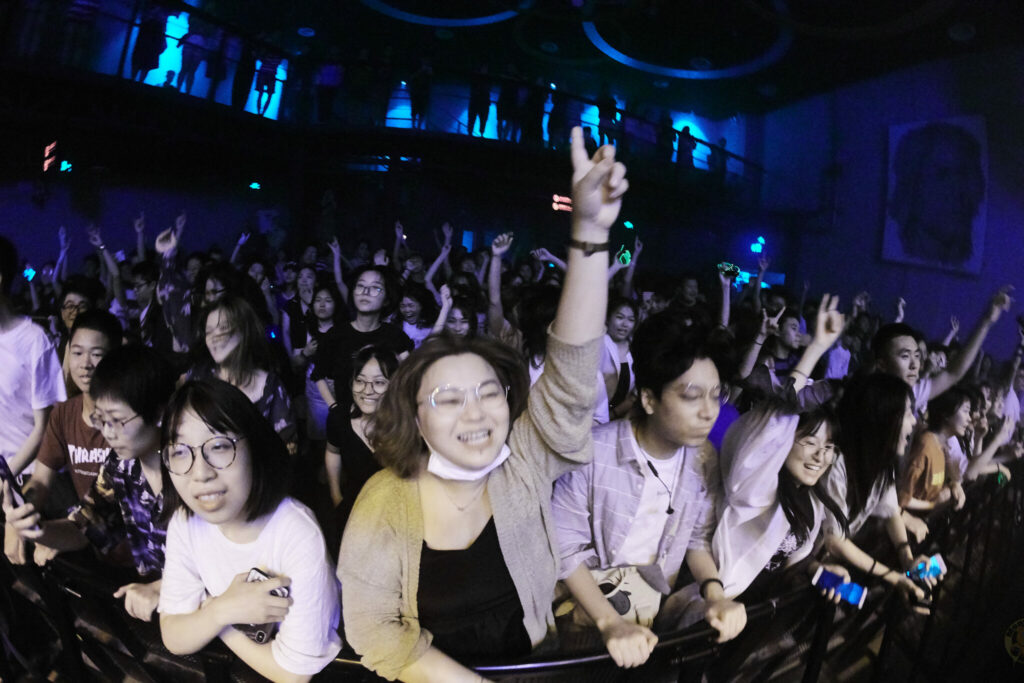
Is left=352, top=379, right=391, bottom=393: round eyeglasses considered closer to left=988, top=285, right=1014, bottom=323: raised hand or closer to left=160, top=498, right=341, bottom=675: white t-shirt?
left=160, top=498, right=341, bottom=675: white t-shirt

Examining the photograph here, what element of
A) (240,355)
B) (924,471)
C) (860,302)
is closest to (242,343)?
(240,355)

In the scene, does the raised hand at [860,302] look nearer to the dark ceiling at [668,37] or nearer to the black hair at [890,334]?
the black hair at [890,334]

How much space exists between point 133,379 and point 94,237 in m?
0.36

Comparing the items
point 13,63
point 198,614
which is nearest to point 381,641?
point 198,614

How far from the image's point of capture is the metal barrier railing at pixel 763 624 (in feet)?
4.29

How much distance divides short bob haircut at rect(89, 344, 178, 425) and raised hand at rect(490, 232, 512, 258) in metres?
0.70

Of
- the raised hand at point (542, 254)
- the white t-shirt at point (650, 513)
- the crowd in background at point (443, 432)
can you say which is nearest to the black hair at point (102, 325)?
the crowd in background at point (443, 432)

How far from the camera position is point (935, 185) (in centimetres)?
131

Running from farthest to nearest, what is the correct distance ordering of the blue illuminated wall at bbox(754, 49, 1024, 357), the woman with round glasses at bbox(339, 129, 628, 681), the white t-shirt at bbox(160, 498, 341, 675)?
the blue illuminated wall at bbox(754, 49, 1024, 357), the white t-shirt at bbox(160, 498, 341, 675), the woman with round glasses at bbox(339, 129, 628, 681)

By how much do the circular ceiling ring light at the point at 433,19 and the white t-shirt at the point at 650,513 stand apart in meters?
0.98

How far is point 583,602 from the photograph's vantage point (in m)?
1.36

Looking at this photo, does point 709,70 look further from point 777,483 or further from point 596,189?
point 777,483

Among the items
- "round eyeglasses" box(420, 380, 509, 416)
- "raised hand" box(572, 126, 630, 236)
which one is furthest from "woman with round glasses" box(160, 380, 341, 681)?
"raised hand" box(572, 126, 630, 236)

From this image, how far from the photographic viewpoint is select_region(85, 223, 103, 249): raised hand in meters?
1.29
